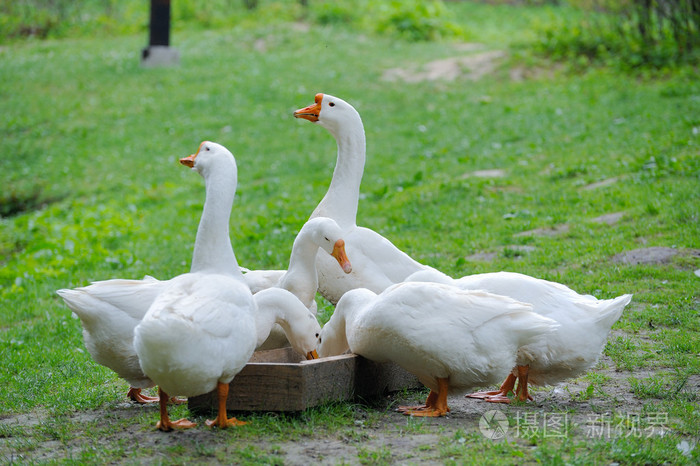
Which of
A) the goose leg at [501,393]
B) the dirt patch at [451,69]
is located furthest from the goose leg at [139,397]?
the dirt patch at [451,69]

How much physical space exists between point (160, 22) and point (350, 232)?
18.1 m

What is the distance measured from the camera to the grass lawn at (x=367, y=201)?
13.8ft

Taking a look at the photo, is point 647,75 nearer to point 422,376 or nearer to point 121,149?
point 121,149

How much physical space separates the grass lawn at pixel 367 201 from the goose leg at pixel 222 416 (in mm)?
107

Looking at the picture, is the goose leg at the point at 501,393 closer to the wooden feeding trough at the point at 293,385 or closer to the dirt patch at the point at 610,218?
the wooden feeding trough at the point at 293,385

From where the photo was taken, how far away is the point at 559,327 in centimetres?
454

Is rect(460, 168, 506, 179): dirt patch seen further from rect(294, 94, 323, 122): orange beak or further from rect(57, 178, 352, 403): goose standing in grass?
rect(57, 178, 352, 403): goose standing in grass

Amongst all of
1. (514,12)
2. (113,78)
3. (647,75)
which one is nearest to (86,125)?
(113,78)

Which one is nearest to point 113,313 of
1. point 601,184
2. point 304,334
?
point 304,334

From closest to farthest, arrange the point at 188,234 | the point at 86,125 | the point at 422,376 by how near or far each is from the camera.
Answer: the point at 422,376, the point at 188,234, the point at 86,125

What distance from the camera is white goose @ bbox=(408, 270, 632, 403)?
460 cm

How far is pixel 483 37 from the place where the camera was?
87.6 ft

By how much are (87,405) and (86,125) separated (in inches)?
573

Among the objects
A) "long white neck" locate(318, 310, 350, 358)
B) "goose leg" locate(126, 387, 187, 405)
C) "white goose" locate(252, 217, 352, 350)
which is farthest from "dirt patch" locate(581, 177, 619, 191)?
"goose leg" locate(126, 387, 187, 405)
